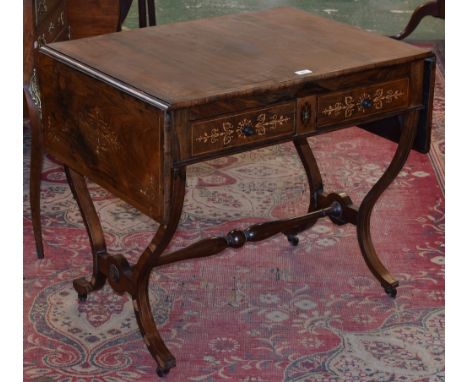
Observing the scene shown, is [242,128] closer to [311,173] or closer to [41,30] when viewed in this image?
[311,173]

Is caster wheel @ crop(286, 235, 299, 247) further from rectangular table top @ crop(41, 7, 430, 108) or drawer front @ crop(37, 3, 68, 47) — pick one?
drawer front @ crop(37, 3, 68, 47)

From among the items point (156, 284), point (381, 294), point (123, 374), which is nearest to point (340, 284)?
point (381, 294)

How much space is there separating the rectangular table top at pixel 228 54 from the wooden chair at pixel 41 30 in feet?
1.60

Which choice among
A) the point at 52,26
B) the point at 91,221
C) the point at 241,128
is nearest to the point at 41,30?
the point at 52,26

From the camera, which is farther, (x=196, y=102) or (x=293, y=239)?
(x=293, y=239)

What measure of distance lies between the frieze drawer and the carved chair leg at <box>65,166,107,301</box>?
86 centimetres

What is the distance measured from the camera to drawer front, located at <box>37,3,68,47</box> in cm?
312

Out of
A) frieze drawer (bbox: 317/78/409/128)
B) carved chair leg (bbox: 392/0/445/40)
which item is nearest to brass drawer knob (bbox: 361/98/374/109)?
frieze drawer (bbox: 317/78/409/128)

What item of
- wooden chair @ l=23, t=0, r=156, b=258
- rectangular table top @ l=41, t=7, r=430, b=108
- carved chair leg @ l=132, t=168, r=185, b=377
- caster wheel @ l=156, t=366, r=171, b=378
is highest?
rectangular table top @ l=41, t=7, r=430, b=108

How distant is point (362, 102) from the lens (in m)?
2.46

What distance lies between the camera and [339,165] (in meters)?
4.12

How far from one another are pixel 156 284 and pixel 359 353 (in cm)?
82

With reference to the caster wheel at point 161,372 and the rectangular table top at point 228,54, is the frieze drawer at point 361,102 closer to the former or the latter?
the rectangular table top at point 228,54

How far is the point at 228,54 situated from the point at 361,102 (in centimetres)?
42
